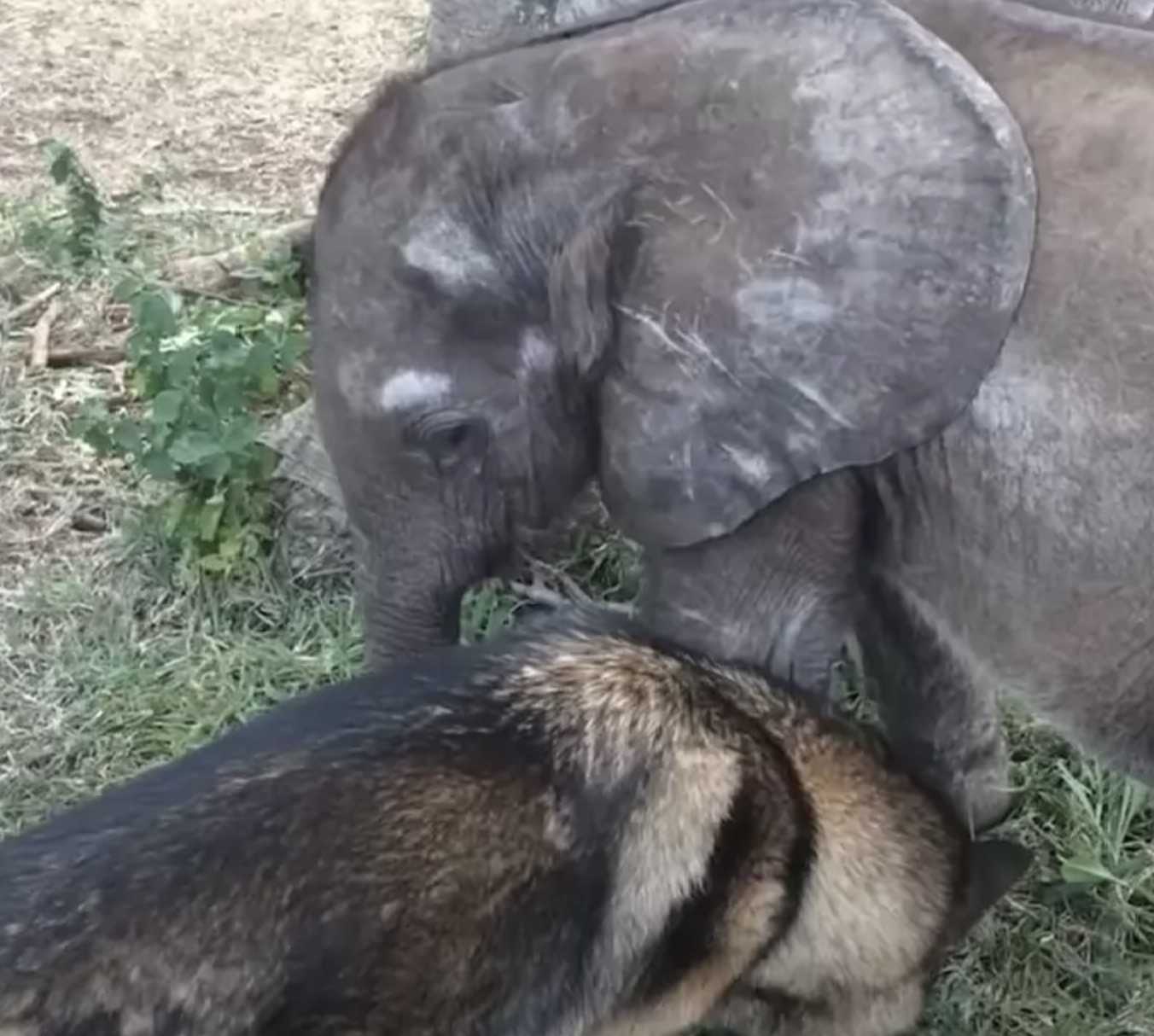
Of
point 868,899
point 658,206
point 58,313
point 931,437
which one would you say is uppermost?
point 658,206

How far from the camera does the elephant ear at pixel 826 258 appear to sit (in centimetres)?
285

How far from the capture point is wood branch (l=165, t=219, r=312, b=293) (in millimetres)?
5301

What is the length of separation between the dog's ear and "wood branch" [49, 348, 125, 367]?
247cm

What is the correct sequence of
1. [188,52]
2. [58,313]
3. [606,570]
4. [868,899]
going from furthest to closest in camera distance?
[188,52]
[58,313]
[606,570]
[868,899]

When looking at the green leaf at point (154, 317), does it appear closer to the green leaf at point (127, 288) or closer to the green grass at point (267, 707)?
the green leaf at point (127, 288)

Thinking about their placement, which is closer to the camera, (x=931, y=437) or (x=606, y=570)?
(x=931, y=437)

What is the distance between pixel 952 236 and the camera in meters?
2.85

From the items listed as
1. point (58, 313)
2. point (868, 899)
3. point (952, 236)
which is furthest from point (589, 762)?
point (58, 313)

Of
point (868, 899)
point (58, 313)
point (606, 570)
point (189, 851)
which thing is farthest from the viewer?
point (58, 313)

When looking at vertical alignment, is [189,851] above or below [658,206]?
below

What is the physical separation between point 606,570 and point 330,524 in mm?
529

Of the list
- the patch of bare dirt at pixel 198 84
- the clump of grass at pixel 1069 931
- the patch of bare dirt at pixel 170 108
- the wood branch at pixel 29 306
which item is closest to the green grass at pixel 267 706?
the clump of grass at pixel 1069 931

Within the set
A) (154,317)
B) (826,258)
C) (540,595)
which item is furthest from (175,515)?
(826,258)

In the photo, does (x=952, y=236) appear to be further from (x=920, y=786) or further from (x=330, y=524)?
Result: (x=330, y=524)
